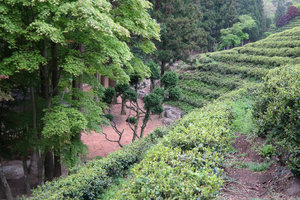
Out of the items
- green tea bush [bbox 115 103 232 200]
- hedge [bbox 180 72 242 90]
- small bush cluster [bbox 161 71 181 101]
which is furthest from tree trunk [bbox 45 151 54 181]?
hedge [bbox 180 72 242 90]

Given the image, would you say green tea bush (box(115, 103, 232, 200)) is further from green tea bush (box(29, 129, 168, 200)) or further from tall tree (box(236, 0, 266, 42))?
tall tree (box(236, 0, 266, 42))

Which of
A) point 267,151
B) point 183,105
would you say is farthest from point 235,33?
point 267,151

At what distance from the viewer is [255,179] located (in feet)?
14.2

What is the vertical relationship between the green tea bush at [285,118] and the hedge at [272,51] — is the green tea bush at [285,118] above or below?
below

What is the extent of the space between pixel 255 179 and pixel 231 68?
18.2 metres

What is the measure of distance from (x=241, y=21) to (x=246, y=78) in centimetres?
1700

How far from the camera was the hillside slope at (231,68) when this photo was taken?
61.3ft

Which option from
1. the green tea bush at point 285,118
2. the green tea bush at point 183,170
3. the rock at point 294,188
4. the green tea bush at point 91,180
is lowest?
the green tea bush at point 91,180

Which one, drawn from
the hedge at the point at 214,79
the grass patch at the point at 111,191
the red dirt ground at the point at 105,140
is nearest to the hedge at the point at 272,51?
the hedge at the point at 214,79

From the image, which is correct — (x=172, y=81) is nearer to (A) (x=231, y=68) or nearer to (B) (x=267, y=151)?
(B) (x=267, y=151)

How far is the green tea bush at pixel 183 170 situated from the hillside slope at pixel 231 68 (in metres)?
13.7

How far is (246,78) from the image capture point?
63.5ft

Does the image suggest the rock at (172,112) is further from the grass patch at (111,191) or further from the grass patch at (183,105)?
the grass patch at (111,191)

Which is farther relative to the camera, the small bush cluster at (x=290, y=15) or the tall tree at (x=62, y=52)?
the small bush cluster at (x=290, y=15)
